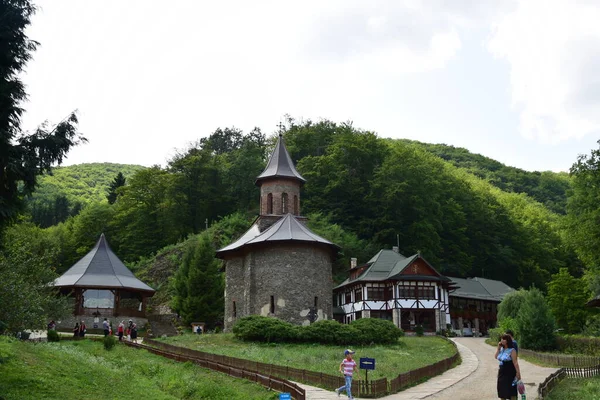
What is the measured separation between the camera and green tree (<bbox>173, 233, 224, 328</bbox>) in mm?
41031

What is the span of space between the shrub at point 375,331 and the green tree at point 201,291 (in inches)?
525

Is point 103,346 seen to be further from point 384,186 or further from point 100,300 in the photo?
point 384,186

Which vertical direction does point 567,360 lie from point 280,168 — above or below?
below

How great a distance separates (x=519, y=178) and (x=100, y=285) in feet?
367

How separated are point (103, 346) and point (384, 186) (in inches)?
1536

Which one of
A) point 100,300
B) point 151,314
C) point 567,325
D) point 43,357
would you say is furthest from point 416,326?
point 43,357

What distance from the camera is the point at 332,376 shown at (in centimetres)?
1730

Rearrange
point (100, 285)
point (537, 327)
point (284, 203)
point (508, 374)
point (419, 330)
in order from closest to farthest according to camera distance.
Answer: point (508, 374)
point (537, 327)
point (100, 285)
point (419, 330)
point (284, 203)

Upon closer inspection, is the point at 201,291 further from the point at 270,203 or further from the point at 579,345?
the point at 579,345

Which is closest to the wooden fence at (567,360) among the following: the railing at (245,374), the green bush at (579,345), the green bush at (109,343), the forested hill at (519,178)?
the green bush at (579,345)

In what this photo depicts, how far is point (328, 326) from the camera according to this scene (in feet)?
99.6

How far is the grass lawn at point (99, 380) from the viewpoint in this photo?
14.3 metres

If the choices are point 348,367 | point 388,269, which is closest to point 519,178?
point 388,269

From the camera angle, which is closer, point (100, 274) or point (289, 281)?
point (289, 281)
